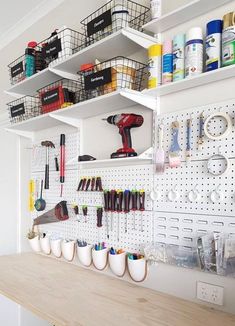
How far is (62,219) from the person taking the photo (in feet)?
6.50

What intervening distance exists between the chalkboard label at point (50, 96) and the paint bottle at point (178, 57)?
78 cm

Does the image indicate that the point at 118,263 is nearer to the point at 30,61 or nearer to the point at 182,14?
the point at 182,14

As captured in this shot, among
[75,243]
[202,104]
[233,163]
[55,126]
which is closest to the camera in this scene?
[233,163]

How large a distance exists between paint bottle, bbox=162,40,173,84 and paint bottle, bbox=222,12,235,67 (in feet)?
0.82

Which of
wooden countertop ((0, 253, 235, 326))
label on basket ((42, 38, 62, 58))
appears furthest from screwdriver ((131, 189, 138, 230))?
label on basket ((42, 38, 62, 58))

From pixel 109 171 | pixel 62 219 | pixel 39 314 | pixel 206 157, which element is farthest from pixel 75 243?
pixel 206 157

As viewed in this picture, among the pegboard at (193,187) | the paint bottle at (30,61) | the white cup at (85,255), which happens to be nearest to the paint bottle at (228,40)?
the pegboard at (193,187)

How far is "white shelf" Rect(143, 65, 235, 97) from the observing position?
3.73ft

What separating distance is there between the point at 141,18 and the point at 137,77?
32 cm

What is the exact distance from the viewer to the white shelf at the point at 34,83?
1904mm

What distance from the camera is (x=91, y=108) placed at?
1.67m

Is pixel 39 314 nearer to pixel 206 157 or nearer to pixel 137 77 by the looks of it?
pixel 206 157

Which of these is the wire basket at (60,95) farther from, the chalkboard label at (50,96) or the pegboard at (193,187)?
the pegboard at (193,187)

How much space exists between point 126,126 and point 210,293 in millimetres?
848
